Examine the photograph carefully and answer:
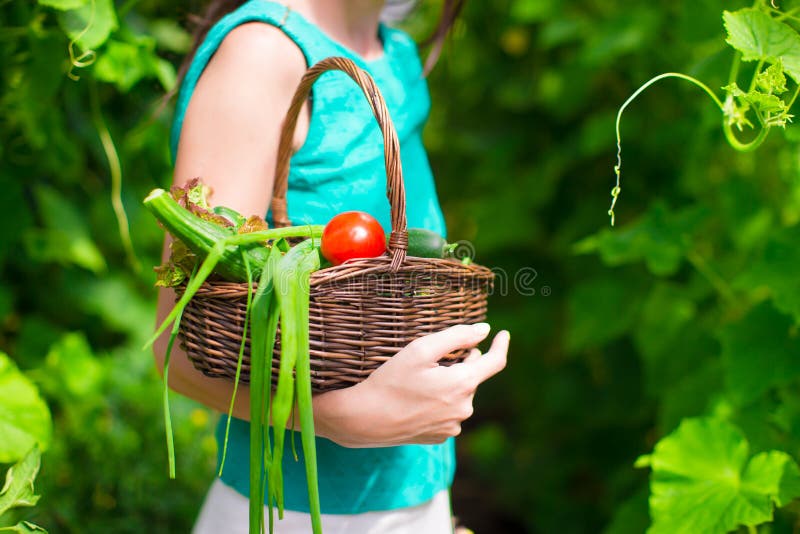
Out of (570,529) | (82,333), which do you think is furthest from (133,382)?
(570,529)

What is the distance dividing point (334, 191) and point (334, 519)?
398 mm

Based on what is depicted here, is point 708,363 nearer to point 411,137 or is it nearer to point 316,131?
point 411,137

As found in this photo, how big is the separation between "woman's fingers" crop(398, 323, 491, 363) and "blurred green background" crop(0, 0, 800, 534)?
0.45 m

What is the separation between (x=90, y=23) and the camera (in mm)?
1101

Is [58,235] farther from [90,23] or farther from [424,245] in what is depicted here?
[424,245]

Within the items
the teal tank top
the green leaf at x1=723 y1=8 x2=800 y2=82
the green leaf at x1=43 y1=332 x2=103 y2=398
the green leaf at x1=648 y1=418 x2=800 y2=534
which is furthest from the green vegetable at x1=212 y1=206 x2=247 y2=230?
the green leaf at x1=43 y1=332 x2=103 y2=398

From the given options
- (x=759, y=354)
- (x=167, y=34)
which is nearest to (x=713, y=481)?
(x=759, y=354)

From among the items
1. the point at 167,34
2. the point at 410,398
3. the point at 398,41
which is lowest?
the point at 410,398

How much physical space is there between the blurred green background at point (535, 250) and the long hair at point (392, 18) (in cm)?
12

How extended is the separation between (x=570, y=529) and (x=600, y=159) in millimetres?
1078

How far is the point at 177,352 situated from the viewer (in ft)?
3.03

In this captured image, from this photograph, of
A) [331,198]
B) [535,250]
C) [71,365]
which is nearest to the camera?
[331,198]

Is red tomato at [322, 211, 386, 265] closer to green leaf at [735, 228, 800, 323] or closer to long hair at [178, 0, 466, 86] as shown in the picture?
long hair at [178, 0, 466, 86]

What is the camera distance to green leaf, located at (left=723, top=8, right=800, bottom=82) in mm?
860
